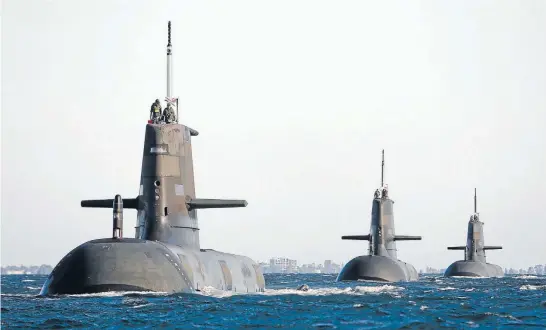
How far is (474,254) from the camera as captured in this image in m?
117

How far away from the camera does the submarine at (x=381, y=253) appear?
3061 inches

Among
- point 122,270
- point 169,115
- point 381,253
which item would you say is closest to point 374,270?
point 381,253

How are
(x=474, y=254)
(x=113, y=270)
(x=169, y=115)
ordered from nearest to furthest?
1. (x=113, y=270)
2. (x=169, y=115)
3. (x=474, y=254)

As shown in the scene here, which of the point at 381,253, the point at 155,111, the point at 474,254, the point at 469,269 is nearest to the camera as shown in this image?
the point at 155,111

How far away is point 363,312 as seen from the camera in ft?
97.1

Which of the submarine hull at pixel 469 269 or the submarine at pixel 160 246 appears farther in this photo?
the submarine hull at pixel 469 269

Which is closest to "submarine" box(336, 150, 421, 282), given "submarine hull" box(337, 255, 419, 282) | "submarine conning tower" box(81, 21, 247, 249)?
"submarine hull" box(337, 255, 419, 282)

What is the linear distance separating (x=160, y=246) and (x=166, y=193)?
188 inches

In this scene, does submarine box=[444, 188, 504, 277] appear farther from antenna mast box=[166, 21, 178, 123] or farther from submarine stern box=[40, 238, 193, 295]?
submarine stern box=[40, 238, 193, 295]

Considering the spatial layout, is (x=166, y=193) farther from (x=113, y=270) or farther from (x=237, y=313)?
(x=237, y=313)

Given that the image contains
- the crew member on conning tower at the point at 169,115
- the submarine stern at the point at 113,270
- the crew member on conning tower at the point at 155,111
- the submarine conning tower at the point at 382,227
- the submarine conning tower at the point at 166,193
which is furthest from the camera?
the submarine conning tower at the point at 382,227

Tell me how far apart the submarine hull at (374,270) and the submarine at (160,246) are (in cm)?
3146

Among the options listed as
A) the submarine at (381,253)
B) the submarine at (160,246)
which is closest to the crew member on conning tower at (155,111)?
the submarine at (160,246)

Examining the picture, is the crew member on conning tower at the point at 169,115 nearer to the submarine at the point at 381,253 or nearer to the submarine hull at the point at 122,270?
the submarine hull at the point at 122,270
